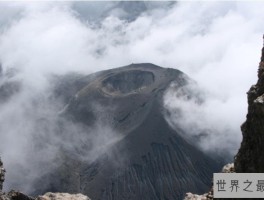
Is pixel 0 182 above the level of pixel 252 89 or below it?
below

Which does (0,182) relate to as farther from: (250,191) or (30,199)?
(250,191)

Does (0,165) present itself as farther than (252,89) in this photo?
Yes

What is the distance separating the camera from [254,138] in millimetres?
36219

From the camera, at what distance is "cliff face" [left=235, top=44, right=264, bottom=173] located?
34750 millimetres

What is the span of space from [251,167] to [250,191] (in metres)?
Result: 8.80

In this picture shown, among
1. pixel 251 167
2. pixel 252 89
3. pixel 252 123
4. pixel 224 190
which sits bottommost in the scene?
pixel 224 190

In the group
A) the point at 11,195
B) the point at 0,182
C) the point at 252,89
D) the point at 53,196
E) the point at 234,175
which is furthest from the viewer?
the point at 53,196

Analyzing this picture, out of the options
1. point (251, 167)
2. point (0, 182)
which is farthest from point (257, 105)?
point (0, 182)

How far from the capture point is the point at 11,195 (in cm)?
5725

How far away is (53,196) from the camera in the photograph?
2409 inches

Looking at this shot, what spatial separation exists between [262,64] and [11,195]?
31751 millimetres

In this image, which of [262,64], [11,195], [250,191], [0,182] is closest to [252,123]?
[262,64]

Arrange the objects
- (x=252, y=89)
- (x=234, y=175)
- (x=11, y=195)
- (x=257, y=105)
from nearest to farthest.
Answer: (x=234, y=175)
(x=257, y=105)
(x=252, y=89)
(x=11, y=195)

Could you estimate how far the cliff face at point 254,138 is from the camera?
34.8 metres
